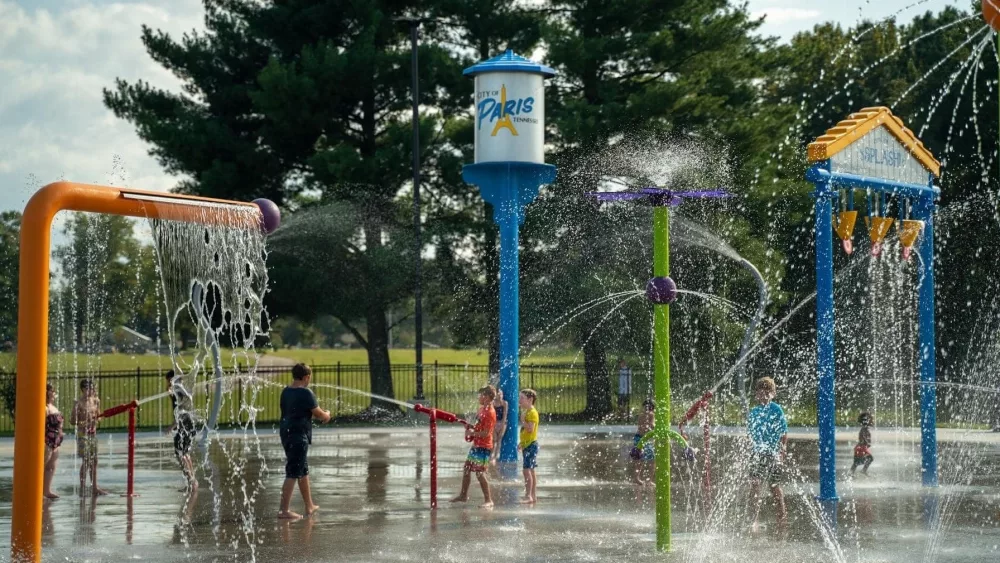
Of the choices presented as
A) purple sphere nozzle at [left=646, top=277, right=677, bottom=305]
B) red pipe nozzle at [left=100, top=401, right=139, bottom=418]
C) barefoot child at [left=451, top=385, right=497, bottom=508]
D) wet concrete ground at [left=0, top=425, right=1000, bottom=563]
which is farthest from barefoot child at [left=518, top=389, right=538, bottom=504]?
red pipe nozzle at [left=100, top=401, right=139, bottom=418]

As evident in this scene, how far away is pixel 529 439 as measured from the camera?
1373 centimetres

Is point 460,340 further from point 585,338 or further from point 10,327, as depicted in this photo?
point 10,327

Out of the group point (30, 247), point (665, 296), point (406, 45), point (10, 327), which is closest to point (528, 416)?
point (665, 296)

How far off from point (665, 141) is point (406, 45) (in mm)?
8539

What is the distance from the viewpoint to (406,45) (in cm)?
3500

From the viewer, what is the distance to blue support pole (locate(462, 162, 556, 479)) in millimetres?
18125

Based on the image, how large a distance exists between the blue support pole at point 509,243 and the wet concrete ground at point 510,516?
2.72 ft

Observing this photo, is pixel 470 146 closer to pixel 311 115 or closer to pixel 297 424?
pixel 311 115

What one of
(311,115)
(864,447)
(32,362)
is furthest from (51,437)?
(311,115)

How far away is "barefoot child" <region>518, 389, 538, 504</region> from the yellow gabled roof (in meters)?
4.09

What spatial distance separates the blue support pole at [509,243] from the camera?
1812 centimetres

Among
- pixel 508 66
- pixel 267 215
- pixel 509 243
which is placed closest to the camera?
pixel 267 215

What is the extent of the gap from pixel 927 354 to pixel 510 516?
6064 mm

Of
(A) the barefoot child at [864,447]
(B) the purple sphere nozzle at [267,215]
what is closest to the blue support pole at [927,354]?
(A) the barefoot child at [864,447]
